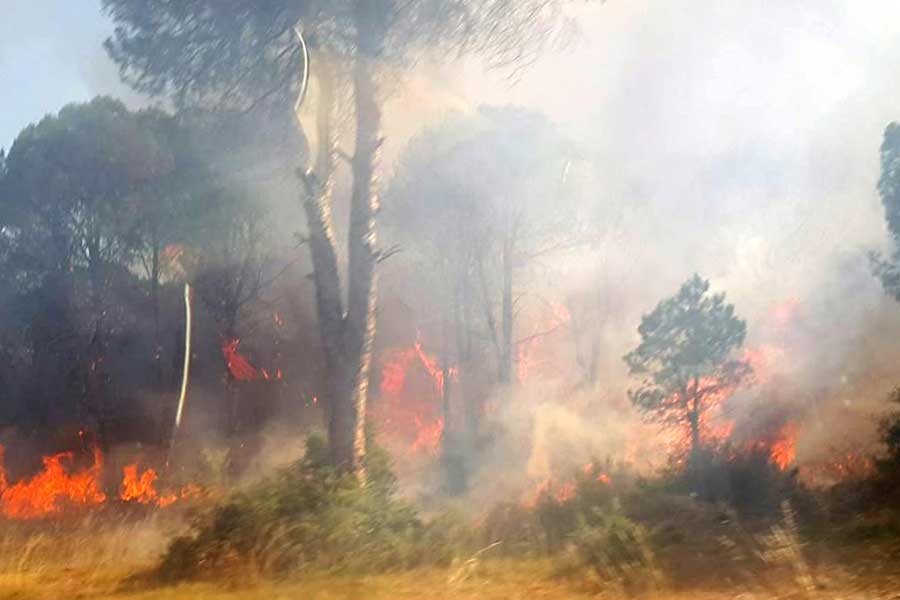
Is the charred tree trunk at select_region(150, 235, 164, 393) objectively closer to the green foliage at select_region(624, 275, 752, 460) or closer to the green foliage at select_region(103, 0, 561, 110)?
the green foliage at select_region(103, 0, 561, 110)

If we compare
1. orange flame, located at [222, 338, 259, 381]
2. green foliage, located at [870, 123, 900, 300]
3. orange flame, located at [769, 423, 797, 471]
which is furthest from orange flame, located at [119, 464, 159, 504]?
green foliage, located at [870, 123, 900, 300]

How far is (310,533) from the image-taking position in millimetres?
9266

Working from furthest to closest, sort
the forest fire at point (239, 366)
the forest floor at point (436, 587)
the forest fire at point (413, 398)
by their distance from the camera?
the forest fire at point (239, 366), the forest fire at point (413, 398), the forest floor at point (436, 587)

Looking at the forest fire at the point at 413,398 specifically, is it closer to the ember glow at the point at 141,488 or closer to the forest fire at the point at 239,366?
the forest fire at the point at 239,366

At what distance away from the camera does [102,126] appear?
14.8 metres

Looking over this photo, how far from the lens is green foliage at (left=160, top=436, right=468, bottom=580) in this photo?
903 centimetres

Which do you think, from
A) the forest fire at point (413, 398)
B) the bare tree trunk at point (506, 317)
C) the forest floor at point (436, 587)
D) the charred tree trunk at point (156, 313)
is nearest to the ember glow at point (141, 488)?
the charred tree trunk at point (156, 313)

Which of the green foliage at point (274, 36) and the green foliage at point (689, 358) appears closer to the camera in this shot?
the green foliage at point (689, 358)

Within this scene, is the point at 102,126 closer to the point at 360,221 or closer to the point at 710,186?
the point at 360,221

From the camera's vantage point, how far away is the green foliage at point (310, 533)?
903cm

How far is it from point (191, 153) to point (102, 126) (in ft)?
6.45

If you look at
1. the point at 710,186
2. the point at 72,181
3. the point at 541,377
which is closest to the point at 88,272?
the point at 72,181

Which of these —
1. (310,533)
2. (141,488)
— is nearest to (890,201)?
(310,533)

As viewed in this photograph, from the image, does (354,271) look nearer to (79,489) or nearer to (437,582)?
(437,582)
